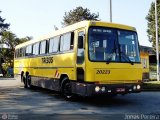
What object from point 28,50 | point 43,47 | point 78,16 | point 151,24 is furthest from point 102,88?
point 151,24

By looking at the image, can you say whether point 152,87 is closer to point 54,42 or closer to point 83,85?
point 54,42

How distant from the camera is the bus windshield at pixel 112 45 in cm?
1350

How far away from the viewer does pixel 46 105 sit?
46.6 ft

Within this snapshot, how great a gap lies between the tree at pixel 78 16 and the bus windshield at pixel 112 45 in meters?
49.8

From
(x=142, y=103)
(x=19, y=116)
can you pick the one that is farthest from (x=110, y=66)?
(x=19, y=116)

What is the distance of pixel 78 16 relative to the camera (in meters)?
65.1

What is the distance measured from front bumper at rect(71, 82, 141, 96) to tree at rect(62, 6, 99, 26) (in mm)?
50532

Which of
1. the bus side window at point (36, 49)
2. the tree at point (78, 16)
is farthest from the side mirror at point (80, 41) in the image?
the tree at point (78, 16)

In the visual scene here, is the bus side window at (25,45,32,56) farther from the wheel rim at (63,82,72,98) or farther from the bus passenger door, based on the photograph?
the bus passenger door

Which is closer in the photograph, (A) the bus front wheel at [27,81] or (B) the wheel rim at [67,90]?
(B) the wheel rim at [67,90]

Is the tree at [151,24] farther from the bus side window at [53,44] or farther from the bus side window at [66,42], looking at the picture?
the bus side window at [66,42]

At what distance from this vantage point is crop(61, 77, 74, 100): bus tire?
15091 millimetres

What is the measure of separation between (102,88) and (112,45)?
1808 millimetres

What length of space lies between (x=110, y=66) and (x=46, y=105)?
10.0 feet
